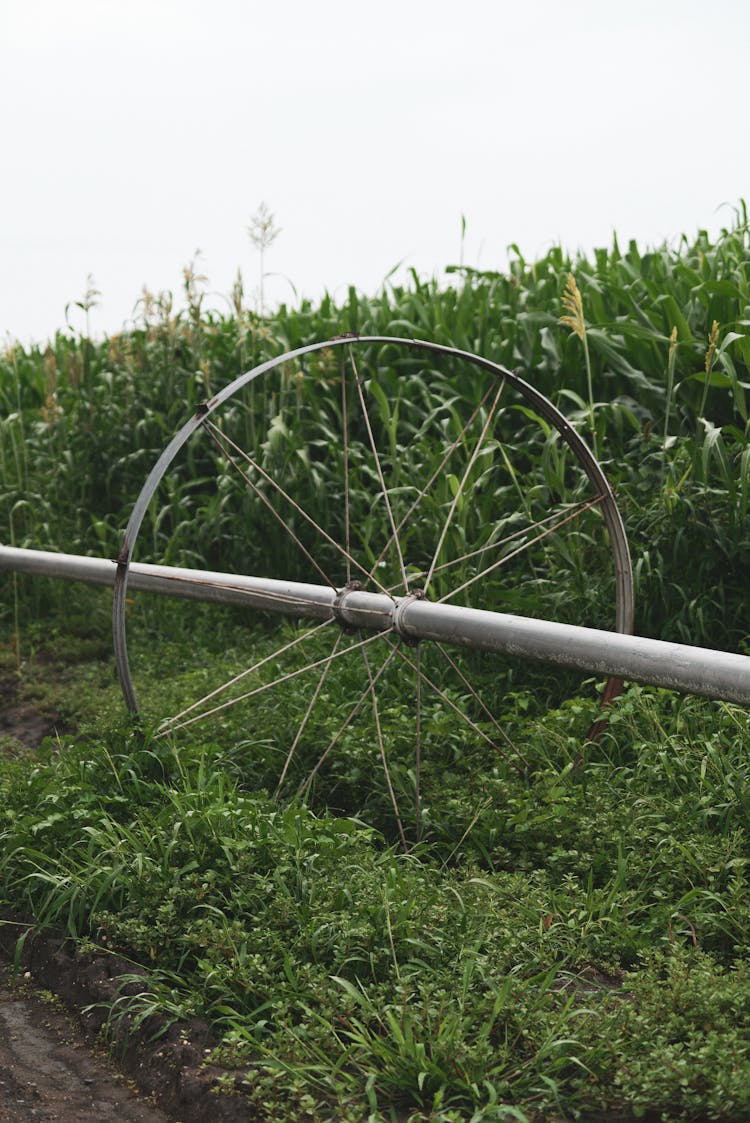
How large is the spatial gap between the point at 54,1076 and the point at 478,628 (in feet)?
5.20

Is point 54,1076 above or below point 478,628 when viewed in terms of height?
below

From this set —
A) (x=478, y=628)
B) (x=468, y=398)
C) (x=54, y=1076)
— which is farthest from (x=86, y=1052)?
(x=468, y=398)

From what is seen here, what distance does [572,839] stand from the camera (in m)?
3.43

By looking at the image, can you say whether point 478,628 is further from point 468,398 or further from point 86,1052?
point 468,398

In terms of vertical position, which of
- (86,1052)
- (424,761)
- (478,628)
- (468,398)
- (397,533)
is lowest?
(86,1052)

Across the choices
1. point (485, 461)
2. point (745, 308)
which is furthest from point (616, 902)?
point (745, 308)

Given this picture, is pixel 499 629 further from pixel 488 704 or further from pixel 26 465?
pixel 26 465

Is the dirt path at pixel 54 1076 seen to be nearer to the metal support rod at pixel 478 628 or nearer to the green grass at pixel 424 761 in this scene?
the green grass at pixel 424 761

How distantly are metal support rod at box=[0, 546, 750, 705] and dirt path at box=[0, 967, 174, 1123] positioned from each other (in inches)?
57.2

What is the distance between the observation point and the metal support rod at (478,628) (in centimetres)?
292

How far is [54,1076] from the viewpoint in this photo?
101 inches

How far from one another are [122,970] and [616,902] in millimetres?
1210

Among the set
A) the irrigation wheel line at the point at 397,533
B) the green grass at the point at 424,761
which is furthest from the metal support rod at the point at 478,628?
the green grass at the point at 424,761

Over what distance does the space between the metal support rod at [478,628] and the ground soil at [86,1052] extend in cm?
129
